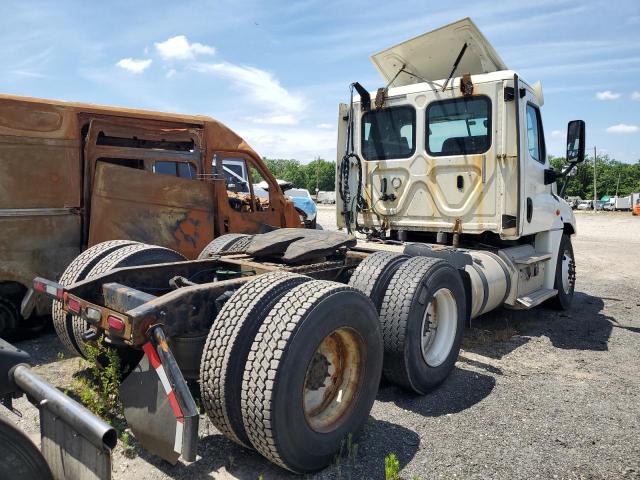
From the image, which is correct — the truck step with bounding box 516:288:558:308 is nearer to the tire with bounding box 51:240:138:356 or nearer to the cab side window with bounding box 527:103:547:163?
the cab side window with bounding box 527:103:547:163

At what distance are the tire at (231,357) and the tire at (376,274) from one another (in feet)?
4.12

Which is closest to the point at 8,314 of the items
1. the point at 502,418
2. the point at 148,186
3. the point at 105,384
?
the point at 148,186

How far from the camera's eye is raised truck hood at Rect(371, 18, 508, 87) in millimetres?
5895

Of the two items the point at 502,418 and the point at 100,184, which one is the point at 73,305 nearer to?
the point at 502,418

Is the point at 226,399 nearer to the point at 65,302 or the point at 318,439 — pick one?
the point at 318,439

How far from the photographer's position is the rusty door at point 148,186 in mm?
6172

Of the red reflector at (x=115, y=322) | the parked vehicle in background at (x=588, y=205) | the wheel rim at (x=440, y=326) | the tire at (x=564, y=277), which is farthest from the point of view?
the parked vehicle in background at (x=588, y=205)

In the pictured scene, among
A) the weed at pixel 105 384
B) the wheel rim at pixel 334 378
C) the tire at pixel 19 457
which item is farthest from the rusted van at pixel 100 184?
the tire at pixel 19 457

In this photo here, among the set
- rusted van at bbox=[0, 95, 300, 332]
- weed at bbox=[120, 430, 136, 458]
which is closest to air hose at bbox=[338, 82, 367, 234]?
rusted van at bbox=[0, 95, 300, 332]

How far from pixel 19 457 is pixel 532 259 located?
5.67 m

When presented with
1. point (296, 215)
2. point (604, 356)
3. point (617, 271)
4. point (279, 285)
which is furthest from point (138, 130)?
point (617, 271)

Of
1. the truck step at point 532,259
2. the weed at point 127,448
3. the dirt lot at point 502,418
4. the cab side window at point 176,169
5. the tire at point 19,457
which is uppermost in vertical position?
the cab side window at point 176,169

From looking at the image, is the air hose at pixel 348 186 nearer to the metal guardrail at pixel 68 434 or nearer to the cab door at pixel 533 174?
the cab door at pixel 533 174

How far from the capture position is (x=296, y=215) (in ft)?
26.5
